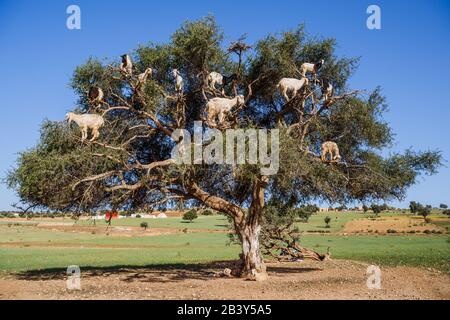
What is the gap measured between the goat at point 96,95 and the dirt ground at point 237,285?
7.17m

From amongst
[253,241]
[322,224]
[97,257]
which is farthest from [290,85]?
[322,224]

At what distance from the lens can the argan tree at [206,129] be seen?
1814cm

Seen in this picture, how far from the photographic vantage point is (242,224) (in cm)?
2098

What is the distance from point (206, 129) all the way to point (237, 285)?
6947 millimetres

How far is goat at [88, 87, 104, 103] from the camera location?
1801 cm

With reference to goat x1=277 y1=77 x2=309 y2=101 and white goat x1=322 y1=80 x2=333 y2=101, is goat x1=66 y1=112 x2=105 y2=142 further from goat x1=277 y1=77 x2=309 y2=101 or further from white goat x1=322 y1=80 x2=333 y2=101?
white goat x1=322 y1=80 x2=333 y2=101

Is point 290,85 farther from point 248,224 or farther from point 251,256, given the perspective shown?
point 251,256

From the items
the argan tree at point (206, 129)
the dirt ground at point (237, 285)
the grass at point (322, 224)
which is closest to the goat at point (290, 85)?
the argan tree at point (206, 129)

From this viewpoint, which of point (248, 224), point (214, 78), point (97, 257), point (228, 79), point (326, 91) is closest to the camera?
point (214, 78)

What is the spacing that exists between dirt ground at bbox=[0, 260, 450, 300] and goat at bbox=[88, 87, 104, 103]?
7168 millimetres

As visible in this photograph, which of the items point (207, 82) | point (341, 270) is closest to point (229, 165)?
point (207, 82)

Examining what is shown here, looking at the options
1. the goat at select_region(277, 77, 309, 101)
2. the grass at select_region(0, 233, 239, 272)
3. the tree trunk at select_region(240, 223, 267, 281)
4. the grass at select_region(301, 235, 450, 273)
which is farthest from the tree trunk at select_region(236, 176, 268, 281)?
the grass at select_region(0, 233, 239, 272)

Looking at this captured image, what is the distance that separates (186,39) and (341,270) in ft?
44.5

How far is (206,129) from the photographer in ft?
69.3
